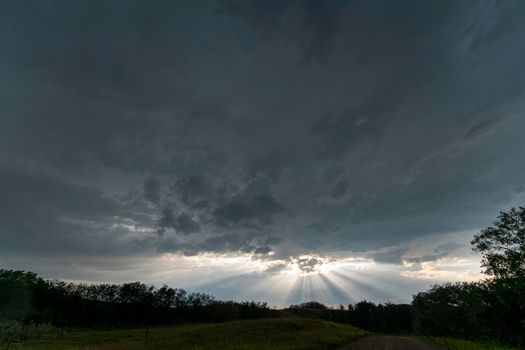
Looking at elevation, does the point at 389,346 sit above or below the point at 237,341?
above

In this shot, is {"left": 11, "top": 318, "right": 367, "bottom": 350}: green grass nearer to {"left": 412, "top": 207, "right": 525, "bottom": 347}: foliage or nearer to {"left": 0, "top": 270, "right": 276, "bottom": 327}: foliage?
{"left": 412, "top": 207, "right": 525, "bottom": 347}: foliage

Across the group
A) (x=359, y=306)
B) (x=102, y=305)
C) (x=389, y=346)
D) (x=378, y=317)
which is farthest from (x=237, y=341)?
(x=359, y=306)

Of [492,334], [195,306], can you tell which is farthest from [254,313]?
[492,334]

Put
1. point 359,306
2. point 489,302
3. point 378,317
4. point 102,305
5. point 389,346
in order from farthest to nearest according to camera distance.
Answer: point 359,306, point 378,317, point 102,305, point 489,302, point 389,346

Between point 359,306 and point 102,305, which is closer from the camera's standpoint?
point 102,305

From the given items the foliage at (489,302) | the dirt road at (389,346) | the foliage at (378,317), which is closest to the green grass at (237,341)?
the dirt road at (389,346)

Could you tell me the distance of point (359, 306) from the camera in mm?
199500

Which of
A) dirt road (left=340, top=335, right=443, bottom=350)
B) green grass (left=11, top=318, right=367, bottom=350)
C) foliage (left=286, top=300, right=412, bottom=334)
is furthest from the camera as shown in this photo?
foliage (left=286, top=300, right=412, bottom=334)

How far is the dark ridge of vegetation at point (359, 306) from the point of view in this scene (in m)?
41.8

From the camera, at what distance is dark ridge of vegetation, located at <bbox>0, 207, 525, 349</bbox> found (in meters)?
41.8

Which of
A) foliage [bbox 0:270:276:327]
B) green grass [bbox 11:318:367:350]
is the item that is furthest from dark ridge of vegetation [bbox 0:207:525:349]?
green grass [bbox 11:318:367:350]

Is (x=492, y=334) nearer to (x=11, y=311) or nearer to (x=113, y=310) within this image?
(x=11, y=311)

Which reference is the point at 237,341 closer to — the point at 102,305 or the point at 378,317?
the point at 102,305

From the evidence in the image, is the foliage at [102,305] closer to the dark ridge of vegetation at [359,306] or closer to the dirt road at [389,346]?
the dark ridge of vegetation at [359,306]
